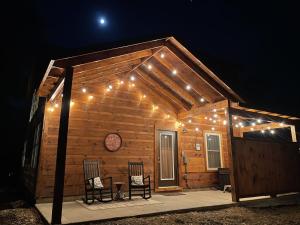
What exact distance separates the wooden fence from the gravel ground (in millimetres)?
825

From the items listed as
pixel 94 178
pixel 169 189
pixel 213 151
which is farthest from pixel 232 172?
pixel 94 178

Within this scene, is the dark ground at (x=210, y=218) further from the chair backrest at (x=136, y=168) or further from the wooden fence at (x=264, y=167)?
the chair backrest at (x=136, y=168)

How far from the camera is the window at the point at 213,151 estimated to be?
8188mm

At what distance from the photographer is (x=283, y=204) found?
5.51m

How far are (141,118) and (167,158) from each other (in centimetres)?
167

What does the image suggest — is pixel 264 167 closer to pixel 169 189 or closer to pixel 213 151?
pixel 213 151

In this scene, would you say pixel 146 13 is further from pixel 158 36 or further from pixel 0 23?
pixel 158 36

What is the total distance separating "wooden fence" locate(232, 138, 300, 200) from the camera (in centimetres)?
555

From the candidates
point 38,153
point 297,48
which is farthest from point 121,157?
point 297,48

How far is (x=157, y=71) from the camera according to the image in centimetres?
640

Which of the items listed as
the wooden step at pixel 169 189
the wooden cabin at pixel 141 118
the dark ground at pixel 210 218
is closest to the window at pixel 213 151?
the wooden cabin at pixel 141 118

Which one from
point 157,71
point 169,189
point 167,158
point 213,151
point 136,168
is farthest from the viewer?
point 213,151

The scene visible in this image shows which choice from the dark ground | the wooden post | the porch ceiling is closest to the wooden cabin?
the porch ceiling

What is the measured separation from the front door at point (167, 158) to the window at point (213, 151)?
1.44 m
